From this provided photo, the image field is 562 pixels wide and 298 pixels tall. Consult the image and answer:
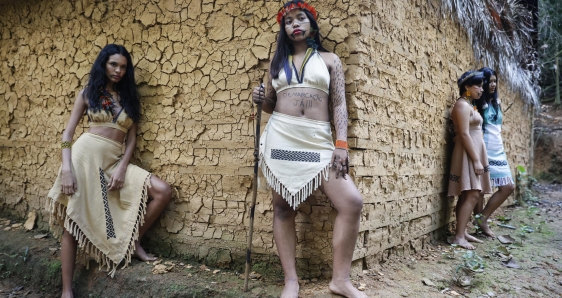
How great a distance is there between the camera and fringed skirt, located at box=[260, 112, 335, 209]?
2258mm

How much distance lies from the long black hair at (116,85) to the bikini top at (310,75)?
1399 mm

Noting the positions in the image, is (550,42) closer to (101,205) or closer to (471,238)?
(471,238)

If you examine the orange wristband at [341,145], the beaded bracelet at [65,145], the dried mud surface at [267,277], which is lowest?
the dried mud surface at [267,277]

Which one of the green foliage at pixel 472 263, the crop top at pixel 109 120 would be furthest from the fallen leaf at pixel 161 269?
the green foliage at pixel 472 263

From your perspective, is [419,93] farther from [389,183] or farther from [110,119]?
[110,119]

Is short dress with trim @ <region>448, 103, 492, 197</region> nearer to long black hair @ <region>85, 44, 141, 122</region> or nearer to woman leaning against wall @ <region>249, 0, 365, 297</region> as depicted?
woman leaning against wall @ <region>249, 0, 365, 297</region>

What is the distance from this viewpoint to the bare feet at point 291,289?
2.25 m

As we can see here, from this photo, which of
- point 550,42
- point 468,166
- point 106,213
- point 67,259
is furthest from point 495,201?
point 550,42

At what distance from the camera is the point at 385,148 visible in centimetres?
287

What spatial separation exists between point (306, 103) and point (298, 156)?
1.11ft

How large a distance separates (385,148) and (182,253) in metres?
1.85

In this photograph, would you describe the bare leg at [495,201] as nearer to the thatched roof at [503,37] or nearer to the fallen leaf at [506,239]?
the fallen leaf at [506,239]

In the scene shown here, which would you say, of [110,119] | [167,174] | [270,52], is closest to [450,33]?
[270,52]

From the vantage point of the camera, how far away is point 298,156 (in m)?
2.29
